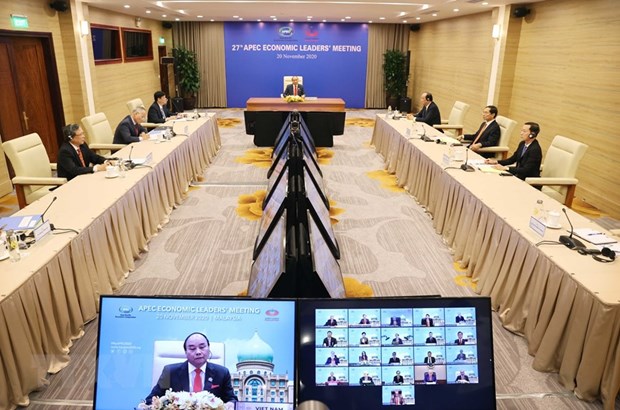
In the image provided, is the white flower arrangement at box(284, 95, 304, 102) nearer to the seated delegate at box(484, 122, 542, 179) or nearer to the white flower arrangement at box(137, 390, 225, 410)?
the seated delegate at box(484, 122, 542, 179)

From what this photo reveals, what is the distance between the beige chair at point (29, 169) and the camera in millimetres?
4152

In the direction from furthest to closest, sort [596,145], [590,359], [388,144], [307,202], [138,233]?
[388,144] < [596,145] < [138,233] < [307,202] < [590,359]

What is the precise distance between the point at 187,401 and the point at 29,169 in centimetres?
421

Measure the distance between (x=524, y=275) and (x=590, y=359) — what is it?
687 millimetres

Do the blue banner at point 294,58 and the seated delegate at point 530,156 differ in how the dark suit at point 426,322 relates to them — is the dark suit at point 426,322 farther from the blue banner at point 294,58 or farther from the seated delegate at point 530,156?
the blue banner at point 294,58

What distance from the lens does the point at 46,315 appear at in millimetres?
2602

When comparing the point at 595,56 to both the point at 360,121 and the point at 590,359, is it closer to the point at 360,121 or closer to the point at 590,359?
the point at 590,359

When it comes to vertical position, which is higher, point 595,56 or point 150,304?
point 595,56

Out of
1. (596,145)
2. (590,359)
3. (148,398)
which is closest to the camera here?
(148,398)

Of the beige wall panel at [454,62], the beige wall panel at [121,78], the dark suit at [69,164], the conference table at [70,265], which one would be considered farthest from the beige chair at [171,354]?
the beige wall panel at [454,62]

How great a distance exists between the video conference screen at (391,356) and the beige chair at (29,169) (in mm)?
3742

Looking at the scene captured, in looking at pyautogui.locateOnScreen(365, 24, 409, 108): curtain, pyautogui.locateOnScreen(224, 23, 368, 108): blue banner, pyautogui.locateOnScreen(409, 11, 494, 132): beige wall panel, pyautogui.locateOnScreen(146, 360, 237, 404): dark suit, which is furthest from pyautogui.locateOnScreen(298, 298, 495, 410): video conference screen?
pyautogui.locateOnScreen(365, 24, 409, 108): curtain

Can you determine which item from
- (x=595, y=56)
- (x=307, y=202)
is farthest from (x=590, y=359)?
(x=595, y=56)

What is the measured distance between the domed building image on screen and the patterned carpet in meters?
1.80
